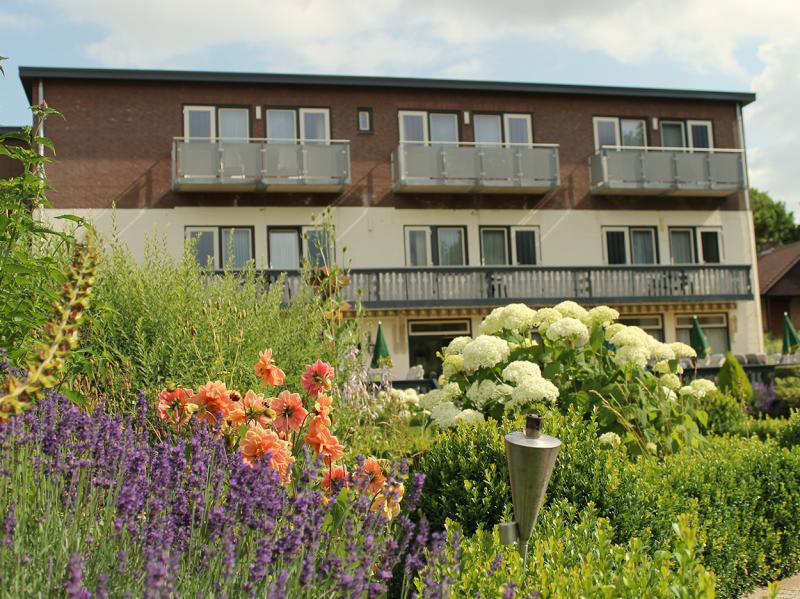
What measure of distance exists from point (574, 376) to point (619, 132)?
2171cm

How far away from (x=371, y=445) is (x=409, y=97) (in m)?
20.3

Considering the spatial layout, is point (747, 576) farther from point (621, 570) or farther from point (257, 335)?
point (257, 335)

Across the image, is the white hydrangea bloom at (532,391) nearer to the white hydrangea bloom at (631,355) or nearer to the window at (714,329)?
the white hydrangea bloom at (631,355)

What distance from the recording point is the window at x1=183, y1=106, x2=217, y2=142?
77.2 ft

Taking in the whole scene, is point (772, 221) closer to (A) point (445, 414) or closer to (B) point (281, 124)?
(B) point (281, 124)

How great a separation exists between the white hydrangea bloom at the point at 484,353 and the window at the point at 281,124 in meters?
18.7

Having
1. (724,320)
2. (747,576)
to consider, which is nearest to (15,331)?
(747,576)

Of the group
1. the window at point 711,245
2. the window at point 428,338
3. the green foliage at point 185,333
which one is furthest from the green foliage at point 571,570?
the window at point 711,245

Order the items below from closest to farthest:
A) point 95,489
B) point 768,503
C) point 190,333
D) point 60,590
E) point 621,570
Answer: point 60,590 → point 95,489 → point 621,570 → point 190,333 → point 768,503

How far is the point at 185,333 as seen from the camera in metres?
6.09

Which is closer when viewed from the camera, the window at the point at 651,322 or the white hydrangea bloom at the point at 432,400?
the white hydrangea bloom at the point at 432,400

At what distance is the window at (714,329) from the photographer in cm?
2712

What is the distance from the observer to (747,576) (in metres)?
6.17

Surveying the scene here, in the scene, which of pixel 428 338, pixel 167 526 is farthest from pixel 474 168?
pixel 167 526
